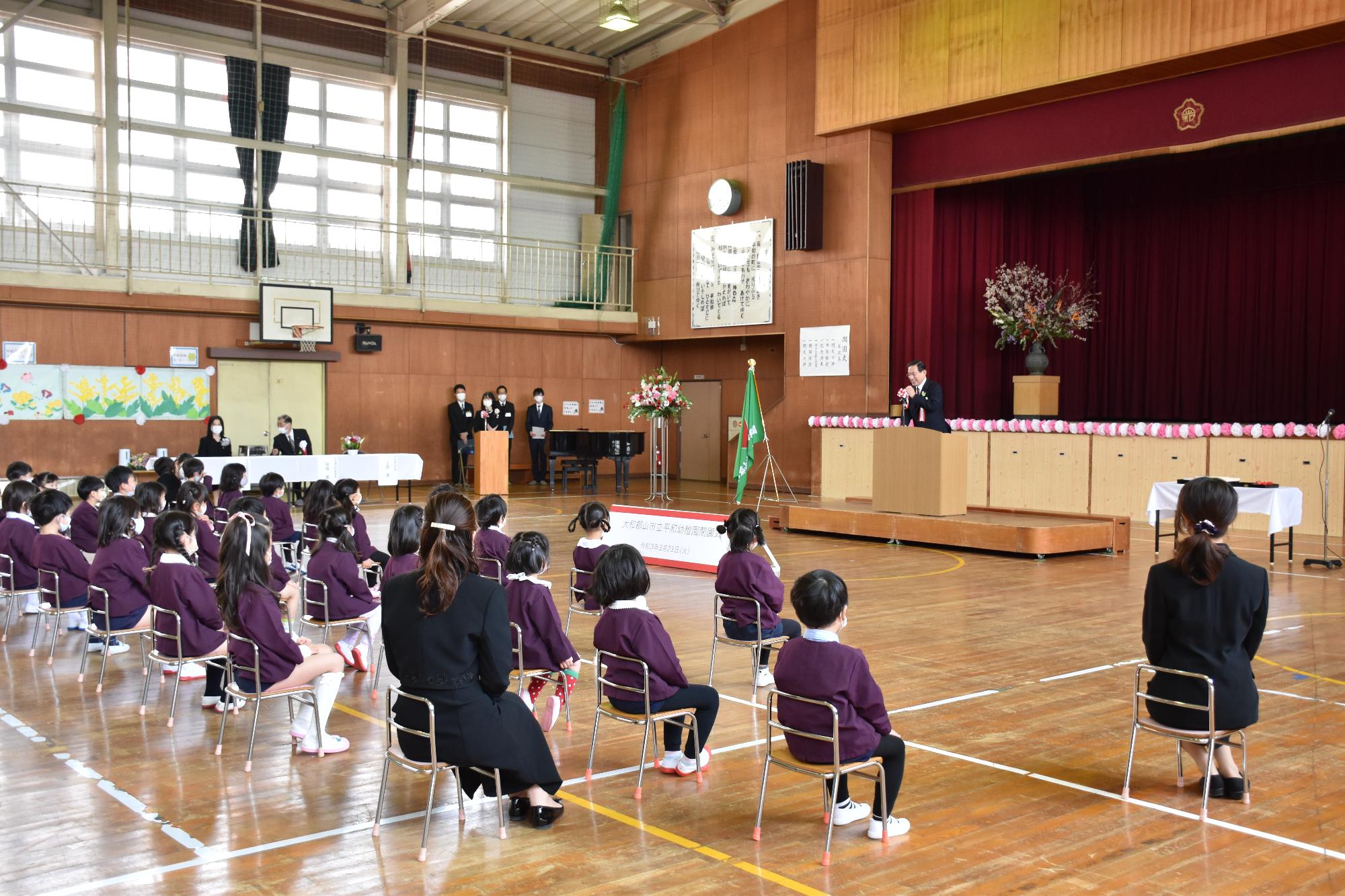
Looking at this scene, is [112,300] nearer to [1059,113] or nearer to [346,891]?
[1059,113]

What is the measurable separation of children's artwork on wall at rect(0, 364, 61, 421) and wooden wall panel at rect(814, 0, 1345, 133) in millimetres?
11131

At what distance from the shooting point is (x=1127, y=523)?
37.4 ft

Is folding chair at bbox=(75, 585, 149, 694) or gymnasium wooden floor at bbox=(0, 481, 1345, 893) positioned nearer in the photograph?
gymnasium wooden floor at bbox=(0, 481, 1345, 893)

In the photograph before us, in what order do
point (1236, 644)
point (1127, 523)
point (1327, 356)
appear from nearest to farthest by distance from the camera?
point (1236, 644) < point (1127, 523) < point (1327, 356)

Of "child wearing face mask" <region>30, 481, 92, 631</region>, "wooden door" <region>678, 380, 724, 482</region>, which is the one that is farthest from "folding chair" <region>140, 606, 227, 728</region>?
"wooden door" <region>678, 380, 724, 482</region>

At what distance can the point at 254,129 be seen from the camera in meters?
17.5

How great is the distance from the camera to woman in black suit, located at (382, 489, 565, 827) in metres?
3.56

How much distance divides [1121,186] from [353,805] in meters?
15.4

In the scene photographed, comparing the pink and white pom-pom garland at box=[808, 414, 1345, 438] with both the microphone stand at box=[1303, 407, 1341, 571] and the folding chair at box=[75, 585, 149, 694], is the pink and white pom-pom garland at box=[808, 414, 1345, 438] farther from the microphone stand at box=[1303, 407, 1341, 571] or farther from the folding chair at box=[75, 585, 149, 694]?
the folding chair at box=[75, 585, 149, 694]

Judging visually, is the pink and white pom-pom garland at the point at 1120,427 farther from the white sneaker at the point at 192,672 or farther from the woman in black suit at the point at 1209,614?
the woman in black suit at the point at 1209,614

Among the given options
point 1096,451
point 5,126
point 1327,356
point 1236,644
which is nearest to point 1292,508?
point 1096,451

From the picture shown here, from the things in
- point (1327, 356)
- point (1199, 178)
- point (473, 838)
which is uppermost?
point (1199, 178)

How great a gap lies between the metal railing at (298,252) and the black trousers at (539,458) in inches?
99.9

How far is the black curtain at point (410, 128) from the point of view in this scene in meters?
18.8
